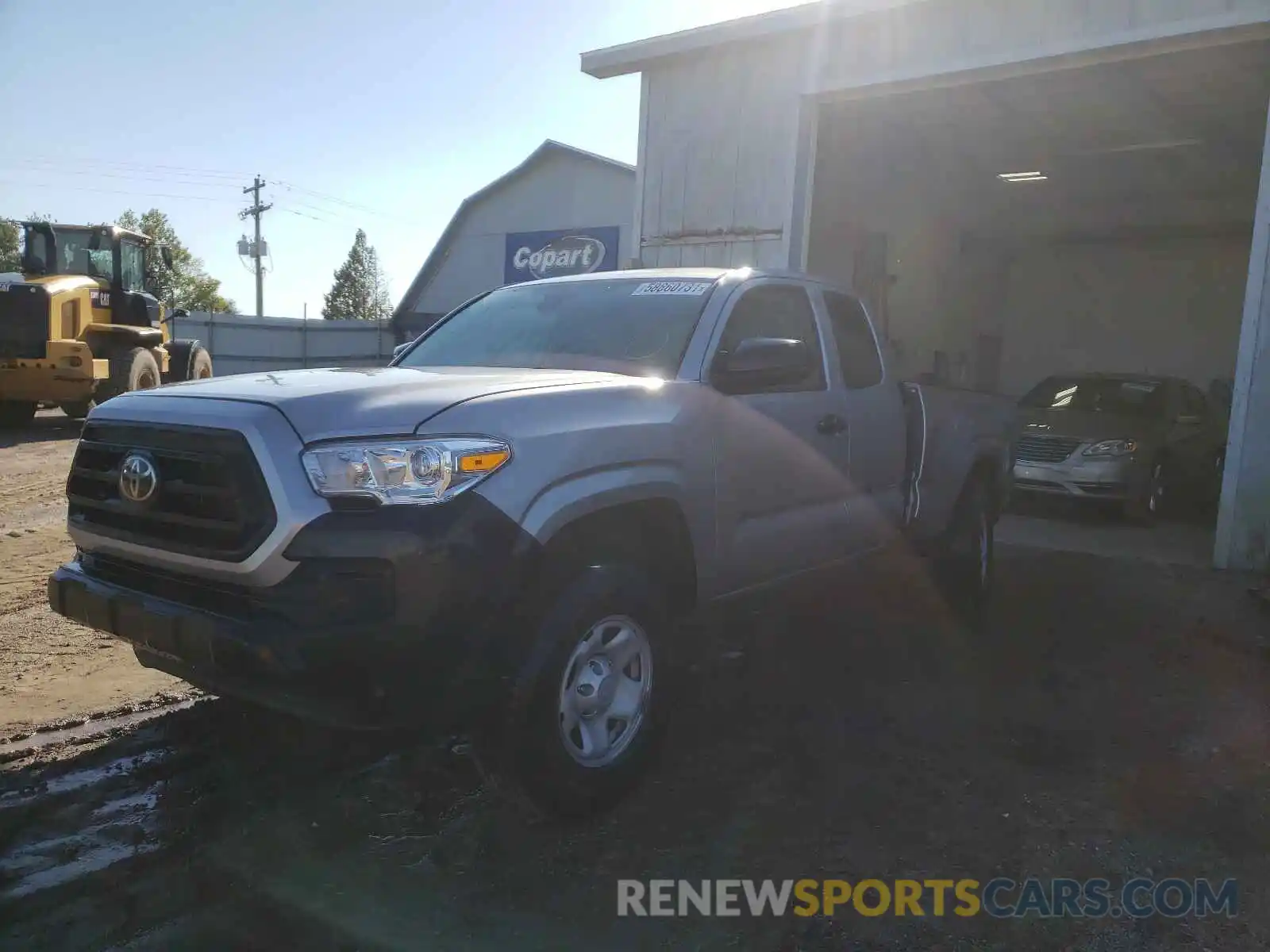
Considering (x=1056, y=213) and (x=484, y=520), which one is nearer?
(x=484, y=520)

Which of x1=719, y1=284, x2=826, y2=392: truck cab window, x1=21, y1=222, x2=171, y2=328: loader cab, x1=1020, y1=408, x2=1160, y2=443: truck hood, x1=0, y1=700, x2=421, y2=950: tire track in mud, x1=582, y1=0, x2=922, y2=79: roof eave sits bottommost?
x1=0, y1=700, x2=421, y2=950: tire track in mud

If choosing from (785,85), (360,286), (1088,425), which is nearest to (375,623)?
(785,85)

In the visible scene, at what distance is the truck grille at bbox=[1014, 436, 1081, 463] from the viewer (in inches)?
416

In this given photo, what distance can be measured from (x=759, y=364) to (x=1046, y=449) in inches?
309

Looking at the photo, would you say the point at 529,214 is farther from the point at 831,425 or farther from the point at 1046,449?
the point at 831,425

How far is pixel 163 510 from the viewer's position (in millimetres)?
3152

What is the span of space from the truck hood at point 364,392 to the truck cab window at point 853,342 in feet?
5.51

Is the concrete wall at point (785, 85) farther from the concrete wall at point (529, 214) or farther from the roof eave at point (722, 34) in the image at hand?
the concrete wall at point (529, 214)

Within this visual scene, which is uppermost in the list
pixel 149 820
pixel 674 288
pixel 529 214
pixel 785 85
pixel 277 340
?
pixel 529 214

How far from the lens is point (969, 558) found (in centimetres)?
611

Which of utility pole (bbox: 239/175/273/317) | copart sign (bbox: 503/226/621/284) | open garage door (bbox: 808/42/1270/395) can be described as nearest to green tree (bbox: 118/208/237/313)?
utility pole (bbox: 239/175/273/317)

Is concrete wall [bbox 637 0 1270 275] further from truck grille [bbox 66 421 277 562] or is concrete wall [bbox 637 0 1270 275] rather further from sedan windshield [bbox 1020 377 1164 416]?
truck grille [bbox 66 421 277 562]

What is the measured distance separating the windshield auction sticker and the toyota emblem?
220cm

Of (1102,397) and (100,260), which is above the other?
(100,260)
